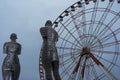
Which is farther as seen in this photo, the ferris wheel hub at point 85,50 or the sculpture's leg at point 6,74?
the ferris wheel hub at point 85,50

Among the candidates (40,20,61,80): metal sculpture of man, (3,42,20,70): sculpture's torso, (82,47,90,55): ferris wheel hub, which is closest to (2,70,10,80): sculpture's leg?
(3,42,20,70): sculpture's torso

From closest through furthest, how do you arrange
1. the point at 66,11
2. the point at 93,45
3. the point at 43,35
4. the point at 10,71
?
the point at 43,35, the point at 10,71, the point at 93,45, the point at 66,11

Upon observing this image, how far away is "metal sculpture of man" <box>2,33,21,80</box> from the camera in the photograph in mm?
21016

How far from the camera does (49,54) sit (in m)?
19.2

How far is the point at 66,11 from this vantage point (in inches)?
1164

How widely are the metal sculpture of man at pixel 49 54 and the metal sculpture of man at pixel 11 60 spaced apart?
95.0 inches

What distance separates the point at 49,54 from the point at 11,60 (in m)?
2.71

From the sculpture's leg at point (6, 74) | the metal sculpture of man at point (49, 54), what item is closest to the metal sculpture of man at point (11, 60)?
the sculpture's leg at point (6, 74)

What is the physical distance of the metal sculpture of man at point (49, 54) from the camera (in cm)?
1906

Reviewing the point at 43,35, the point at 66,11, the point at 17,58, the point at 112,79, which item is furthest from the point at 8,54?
the point at 66,11

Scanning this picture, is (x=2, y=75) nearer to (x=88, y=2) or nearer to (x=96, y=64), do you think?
(x=96, y=64)

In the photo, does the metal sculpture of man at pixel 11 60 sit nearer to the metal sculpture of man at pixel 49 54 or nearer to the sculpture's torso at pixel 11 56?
the sculpture's torso at pixel 11 56

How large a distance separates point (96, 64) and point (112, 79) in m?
1.88

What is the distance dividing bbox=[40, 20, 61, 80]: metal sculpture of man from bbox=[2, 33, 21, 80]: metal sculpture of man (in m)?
2.41
